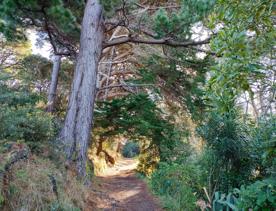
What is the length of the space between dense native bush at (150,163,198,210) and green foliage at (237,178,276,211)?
102 inches

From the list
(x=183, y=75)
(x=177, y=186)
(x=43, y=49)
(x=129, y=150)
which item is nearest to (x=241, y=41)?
(x=177, y=186)

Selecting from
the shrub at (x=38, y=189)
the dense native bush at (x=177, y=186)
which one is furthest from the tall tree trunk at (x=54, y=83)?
the shrub at (x=38, y=189)

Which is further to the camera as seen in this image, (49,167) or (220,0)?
(49,167)

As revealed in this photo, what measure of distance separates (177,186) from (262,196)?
413 cm

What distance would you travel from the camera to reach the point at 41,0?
5.64 meters

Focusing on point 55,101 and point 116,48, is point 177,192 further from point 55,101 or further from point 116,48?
point 116,48

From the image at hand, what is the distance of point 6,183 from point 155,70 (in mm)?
6697

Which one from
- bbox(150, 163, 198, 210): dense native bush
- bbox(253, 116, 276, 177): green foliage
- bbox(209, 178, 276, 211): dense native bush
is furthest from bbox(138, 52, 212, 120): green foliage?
bbox(209, 178, 276, 211): dense native bush

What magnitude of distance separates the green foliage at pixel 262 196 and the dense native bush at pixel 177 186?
102 inches

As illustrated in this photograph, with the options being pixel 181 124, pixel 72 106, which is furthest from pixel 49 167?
pixel 181 124

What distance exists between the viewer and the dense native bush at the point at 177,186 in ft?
18.9

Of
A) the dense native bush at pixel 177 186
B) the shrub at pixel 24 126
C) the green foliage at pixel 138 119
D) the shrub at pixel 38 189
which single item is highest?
the green foliage at pixel 138 119

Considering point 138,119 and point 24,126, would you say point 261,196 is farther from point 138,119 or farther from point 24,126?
point 138,119

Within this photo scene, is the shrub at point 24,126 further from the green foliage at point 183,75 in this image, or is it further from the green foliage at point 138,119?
the green foliage at point 183,75
